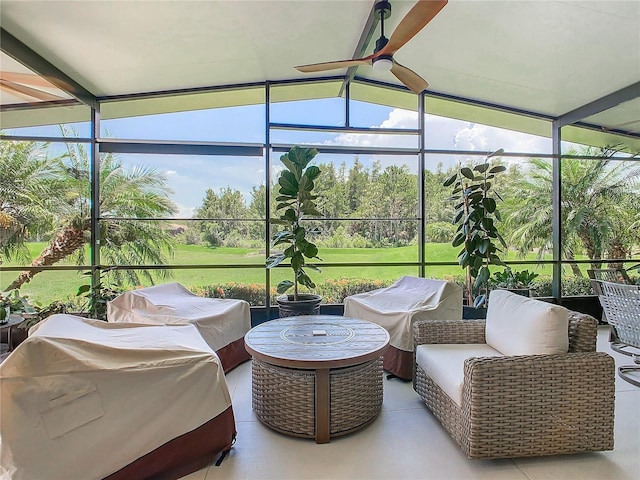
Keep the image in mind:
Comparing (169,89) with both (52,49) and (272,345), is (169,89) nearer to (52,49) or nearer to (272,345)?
(52,49)

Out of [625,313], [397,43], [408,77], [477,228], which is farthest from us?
[477,228]

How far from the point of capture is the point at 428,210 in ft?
17.1

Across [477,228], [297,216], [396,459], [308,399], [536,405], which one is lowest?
[396,459]

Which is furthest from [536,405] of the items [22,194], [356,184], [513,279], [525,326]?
[22,194]

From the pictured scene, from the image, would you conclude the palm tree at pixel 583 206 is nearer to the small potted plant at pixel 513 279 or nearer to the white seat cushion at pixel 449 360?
the small potted plant at pixel 513 279

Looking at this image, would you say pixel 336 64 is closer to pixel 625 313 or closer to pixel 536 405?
pixel 536 405

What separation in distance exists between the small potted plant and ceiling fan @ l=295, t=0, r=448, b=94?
314cm

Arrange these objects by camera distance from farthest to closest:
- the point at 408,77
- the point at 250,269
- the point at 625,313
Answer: the point at 250,269 → the point at 408,77 → the point at 625,313

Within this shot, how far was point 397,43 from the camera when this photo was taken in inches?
108

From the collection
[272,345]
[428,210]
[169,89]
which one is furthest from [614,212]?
[169,89]

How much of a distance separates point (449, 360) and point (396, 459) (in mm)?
733

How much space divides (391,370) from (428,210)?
2750 mm

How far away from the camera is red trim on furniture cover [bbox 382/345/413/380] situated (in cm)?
316

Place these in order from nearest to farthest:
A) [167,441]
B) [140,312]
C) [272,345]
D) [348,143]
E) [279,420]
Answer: [167,441] → [279,420] → [272,345] → [140,312] → [348,143]
